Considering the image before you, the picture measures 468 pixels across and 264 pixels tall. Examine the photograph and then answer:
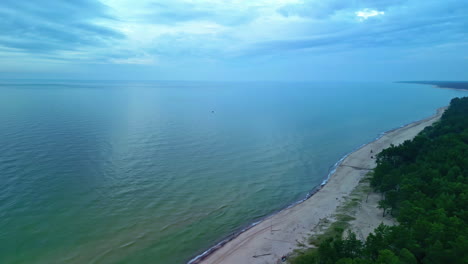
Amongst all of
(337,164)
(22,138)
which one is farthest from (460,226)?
(22,138)

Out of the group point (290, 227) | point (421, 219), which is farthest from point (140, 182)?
point (421, 219)

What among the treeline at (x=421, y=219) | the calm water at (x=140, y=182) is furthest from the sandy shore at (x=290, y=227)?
the calm water at (x=140, y=182)

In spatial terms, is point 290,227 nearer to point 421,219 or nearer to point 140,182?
point 421,219

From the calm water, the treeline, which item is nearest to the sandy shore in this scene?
the treeline

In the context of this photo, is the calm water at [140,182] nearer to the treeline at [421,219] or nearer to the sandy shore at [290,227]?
the sandy shore at [290,227]

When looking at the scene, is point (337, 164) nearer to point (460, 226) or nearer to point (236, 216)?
point (236, 216)
